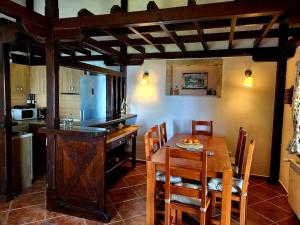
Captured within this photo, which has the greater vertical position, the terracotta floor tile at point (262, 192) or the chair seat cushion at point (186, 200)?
the chair seat cushion at point (186, 200)

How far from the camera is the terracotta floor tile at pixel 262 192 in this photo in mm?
3222

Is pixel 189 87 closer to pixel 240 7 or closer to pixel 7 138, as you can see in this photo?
pixel 240 7

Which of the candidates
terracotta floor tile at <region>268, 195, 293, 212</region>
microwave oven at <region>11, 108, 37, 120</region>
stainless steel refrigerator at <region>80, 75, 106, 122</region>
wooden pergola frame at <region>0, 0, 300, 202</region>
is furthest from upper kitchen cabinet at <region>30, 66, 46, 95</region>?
terracotta floor tile at <region>268, 195, 293, 212</region>

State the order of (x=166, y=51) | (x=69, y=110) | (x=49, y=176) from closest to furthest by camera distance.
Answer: (x=49, y=176), (x=166, y=51), (x=69, y=110)

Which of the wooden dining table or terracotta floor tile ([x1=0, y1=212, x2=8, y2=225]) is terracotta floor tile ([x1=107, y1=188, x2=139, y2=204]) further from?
terracotta floor tile ([x1=0, y1=212, x2=8, y2=225])

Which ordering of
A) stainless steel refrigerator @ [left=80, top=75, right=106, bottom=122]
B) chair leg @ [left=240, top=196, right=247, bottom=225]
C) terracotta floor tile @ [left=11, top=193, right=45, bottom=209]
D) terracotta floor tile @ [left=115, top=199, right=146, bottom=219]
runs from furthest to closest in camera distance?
stainless steel refrigerator @ [left=80, top=75, right=106, bottom=122] → terracotta floor tile @ [left=11, top=193, right=45, bottom=209] → terracotta floor tile @ [left=115, top=199, right=146, bottom=219] → chair leg @ [left=240, top=196, right=247, bottom=225]

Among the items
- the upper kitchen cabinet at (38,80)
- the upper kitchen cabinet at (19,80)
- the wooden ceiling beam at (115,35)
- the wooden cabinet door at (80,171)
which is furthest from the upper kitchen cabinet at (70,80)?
the wooden cabinet door at (80,171)

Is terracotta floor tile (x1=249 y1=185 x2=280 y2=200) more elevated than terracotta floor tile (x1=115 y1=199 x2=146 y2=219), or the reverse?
terracotta floor tile (x1=115 y1=199 x2=146 y2=219)

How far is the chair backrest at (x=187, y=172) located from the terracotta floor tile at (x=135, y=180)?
1.61m

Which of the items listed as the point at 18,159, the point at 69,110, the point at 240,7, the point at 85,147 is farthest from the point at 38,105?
the point at 240,7

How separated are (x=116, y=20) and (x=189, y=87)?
2465 mm

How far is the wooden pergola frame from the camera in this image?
1.94 m

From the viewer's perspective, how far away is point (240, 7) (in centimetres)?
190

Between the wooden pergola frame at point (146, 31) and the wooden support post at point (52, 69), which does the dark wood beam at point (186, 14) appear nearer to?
the wooden pergola frame at point (146, 31)
